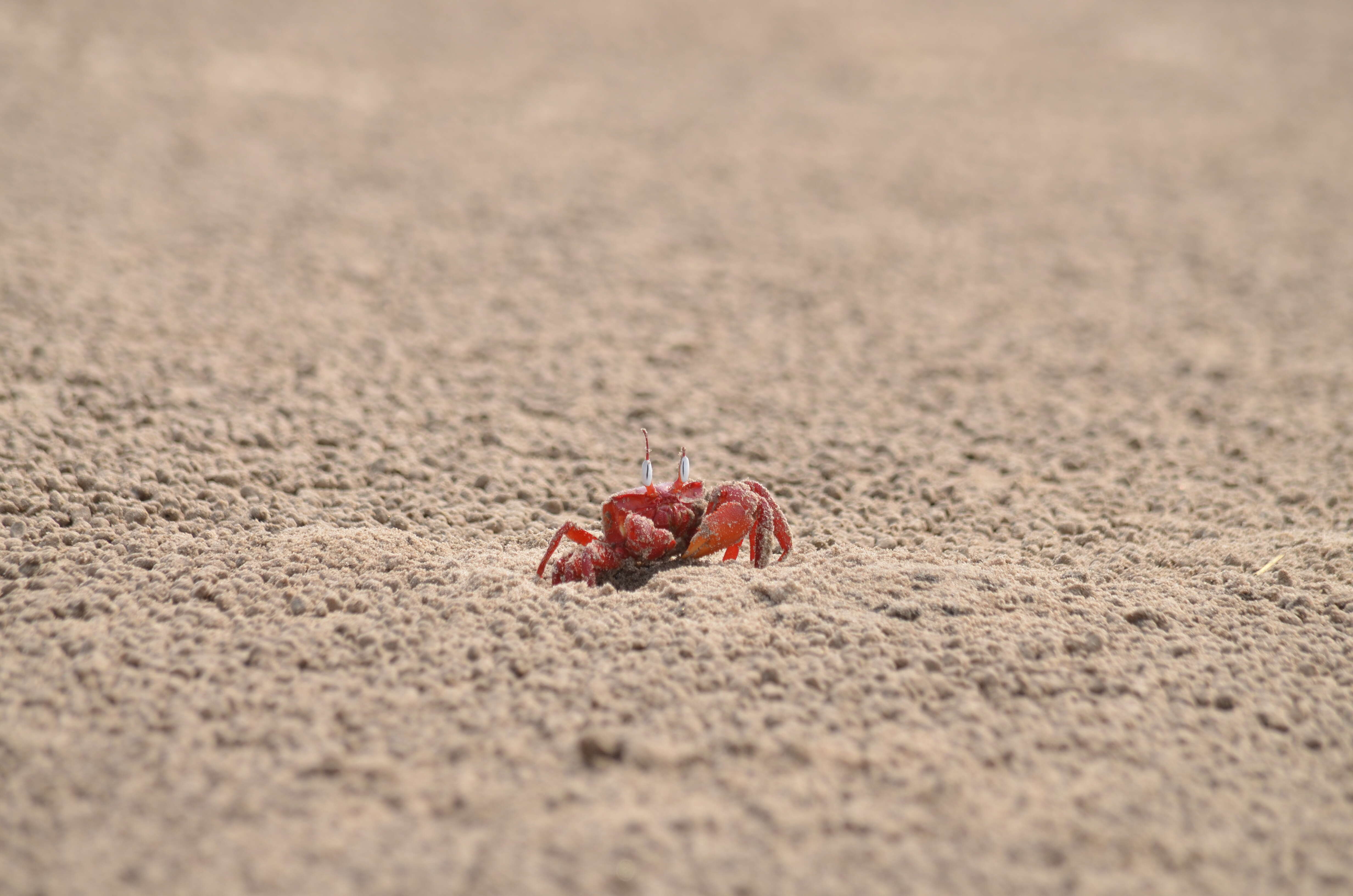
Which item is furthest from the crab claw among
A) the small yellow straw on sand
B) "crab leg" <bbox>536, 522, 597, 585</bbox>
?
the small yellow straw on sand

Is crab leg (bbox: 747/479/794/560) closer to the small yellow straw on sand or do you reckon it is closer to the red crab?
the red crab

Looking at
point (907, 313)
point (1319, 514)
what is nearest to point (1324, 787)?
point (1319, 514)

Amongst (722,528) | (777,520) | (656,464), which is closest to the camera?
(722,528)

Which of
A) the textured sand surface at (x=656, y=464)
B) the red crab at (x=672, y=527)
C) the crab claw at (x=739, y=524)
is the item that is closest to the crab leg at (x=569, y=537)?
the red crab at (x=672, y=527)

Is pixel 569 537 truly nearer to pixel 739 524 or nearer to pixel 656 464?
pixel 739 524

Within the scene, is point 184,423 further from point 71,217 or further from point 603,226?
point 603,226

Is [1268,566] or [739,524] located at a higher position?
[739,524]

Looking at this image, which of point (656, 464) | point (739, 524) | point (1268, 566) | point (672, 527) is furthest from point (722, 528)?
point (1268, 566)
